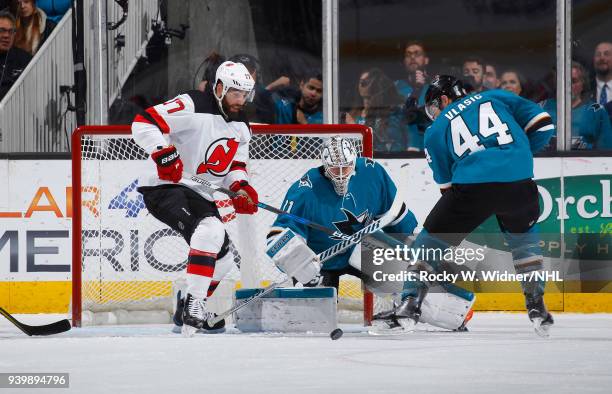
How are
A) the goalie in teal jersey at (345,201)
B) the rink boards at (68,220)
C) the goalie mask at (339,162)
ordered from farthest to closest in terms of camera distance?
1. the rink boards at (68,220)
2. the goalie in teal jersey at (345,201)
3. the goalie mask at (339,162)

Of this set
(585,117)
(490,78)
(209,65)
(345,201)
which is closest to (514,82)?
(490,78)

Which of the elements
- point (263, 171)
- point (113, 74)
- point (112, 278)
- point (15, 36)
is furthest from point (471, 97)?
point (15, 36)

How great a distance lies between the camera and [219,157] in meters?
5.04

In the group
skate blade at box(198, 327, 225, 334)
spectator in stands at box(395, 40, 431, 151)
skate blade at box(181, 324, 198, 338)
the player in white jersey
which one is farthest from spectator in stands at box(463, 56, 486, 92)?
skate blade at box(181, 324, 198, 338)

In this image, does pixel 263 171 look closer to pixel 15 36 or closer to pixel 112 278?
pixel 112 278

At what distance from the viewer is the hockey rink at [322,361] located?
310 cm

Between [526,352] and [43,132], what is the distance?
3.35 meters

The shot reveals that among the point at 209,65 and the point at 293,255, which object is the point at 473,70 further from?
the point at 293,255

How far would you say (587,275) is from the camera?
626 cm

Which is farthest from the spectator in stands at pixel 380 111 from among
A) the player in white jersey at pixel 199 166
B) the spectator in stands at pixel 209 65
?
the player in white jersey at pixel 199 166

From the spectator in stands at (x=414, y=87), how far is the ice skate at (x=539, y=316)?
6.62 ft

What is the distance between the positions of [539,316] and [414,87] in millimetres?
2292

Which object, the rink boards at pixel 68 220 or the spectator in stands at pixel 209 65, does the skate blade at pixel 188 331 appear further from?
the spectator in stands at pixel 209 65

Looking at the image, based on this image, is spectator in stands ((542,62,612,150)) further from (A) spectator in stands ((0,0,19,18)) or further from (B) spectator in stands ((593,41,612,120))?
(A) spectator in stands ((0,0,19,18))
